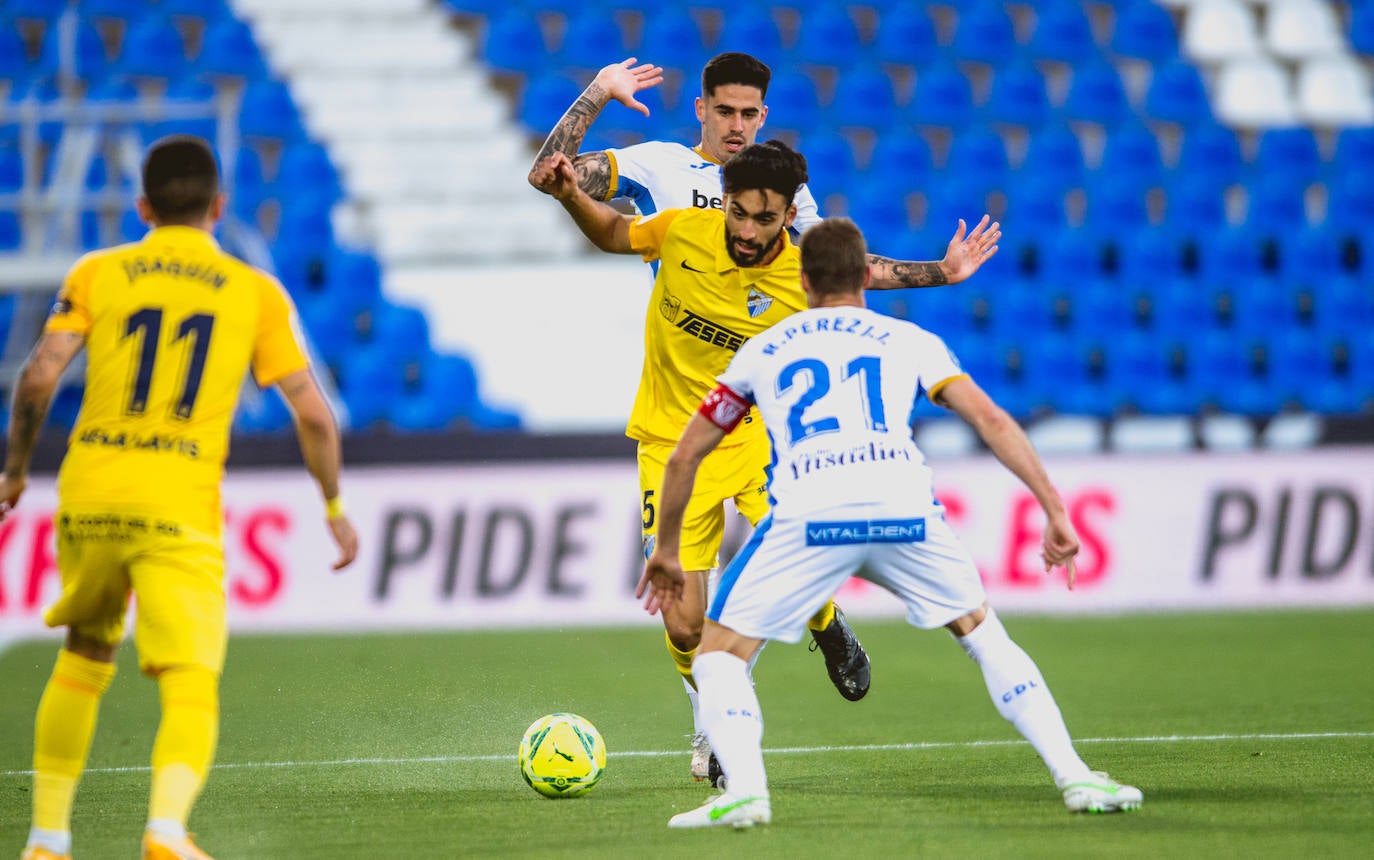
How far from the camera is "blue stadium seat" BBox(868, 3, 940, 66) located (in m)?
16.6

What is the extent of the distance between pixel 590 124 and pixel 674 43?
10121 mm

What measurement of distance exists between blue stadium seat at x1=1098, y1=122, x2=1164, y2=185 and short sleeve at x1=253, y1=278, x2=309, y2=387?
40.3ft

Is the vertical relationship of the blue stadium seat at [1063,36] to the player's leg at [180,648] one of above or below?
above

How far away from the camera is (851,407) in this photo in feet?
16.7

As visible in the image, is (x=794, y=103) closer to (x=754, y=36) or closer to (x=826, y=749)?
(x=754, y=36)

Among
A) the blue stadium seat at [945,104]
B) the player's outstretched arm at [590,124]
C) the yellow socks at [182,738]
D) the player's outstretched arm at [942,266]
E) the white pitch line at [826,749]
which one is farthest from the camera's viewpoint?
the blue stadium seat at [945,104]

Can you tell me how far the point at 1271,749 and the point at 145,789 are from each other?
165 inches

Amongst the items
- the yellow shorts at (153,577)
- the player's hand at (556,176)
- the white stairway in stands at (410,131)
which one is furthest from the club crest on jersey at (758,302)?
the white stairway in stands at (410,131)

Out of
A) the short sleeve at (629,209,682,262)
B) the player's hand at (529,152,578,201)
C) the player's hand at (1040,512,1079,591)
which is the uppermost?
the player's hand at (529,152,578,201)

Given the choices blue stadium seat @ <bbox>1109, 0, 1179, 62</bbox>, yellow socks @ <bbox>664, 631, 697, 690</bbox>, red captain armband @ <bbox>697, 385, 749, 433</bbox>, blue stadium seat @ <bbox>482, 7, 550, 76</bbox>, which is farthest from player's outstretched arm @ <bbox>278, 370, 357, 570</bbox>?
blue stadium seat @ <bbox>1109, 0, 1179, 62</bbox>

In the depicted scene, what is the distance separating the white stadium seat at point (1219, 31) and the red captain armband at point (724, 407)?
43.3ft

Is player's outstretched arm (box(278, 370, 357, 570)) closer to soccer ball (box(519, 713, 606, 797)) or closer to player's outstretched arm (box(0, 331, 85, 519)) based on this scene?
player's outstretched arm (box(0, 331, 85, 519))

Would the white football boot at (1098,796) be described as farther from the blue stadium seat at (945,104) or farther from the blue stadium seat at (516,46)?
the blue stadium seat at (516,46)

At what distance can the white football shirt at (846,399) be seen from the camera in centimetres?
506
